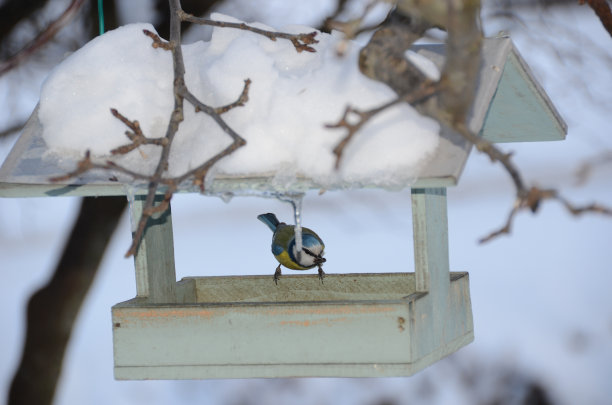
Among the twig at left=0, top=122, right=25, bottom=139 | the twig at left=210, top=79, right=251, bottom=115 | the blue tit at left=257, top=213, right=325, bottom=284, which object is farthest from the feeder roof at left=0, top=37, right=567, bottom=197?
the twig at left=0, top=122, right=25, bottom=139

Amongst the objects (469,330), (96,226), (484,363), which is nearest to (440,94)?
(469,330)

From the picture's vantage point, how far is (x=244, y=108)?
148 centimetres

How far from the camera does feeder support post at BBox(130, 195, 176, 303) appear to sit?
5.74 feet

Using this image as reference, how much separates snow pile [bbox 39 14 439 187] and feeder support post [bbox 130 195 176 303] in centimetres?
21

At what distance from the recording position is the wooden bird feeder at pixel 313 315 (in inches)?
57.4

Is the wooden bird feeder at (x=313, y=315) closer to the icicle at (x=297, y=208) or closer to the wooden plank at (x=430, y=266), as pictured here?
the wooden plank at (x=430, y=266)

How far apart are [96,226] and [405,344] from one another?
7.53 ft

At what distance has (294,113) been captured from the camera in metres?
1.44

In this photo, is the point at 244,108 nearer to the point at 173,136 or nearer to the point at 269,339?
the point at 173,136

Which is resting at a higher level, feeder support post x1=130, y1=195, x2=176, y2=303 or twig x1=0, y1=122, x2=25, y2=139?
twig x1=0, y1=122, x2=25, y2=139

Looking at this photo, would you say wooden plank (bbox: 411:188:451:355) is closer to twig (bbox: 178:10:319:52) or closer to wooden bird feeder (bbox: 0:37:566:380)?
wooden bird feeder (bbox: 0:37:566:380)

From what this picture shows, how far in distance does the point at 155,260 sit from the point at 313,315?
0.46m

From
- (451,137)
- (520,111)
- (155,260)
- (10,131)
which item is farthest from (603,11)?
(10,131)

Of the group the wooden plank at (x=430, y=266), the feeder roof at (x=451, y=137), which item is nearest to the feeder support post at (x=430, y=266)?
the wooden plank at (x=430, y=266)
